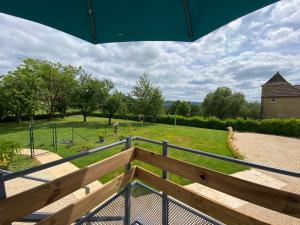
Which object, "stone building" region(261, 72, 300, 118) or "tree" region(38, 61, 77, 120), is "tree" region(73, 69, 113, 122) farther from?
"stone building" region(261, 72, 300, 118)

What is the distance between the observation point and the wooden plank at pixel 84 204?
52.5 inches

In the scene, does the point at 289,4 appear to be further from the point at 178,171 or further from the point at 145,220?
the point at 145,220

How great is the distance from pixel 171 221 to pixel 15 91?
2119cm

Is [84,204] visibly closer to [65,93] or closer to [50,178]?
[50,178]

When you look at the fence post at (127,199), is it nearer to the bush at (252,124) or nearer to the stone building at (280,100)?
the bush at (252,124)

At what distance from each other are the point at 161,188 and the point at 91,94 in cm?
2073

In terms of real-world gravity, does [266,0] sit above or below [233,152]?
above

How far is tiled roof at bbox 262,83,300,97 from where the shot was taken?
2330 centimetres

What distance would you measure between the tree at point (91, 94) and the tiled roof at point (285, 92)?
2158 centimetres

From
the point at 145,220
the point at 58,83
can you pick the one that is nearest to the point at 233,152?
the point at 145,220

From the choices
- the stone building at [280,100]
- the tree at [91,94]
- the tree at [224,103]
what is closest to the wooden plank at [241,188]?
the tree at [91,94]

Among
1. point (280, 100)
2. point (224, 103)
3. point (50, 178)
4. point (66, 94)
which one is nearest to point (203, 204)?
point (50, 178)

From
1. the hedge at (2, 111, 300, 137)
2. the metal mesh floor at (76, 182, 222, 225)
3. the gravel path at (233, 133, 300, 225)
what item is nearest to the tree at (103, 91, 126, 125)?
the hedge at (2, 111, 300, 137)

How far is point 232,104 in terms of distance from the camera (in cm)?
3170
